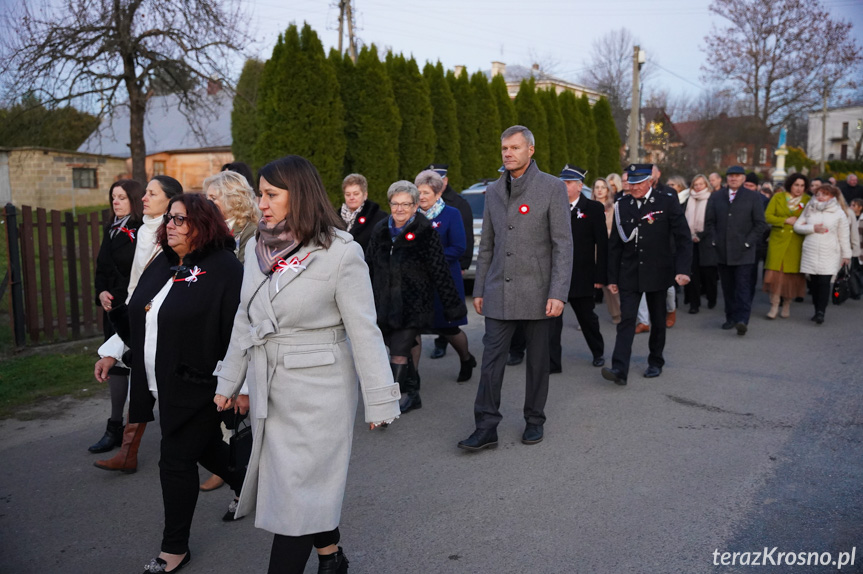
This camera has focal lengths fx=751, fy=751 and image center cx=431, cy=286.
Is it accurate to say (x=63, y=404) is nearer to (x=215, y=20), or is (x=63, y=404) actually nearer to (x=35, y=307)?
(x=35, y=307)

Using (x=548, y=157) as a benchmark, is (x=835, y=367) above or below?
below

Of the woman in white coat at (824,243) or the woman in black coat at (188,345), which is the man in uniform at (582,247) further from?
the woman in black coat at (188,345)

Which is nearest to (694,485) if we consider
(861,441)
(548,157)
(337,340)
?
(861,441)

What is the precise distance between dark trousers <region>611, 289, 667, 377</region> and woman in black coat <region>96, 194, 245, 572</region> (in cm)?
400

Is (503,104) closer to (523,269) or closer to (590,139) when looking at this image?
(590,139)

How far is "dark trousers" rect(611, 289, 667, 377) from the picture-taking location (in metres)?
6.76

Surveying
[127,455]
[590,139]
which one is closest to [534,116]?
[590,139]

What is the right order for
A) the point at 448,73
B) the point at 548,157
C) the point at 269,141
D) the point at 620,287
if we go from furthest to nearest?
1. the point at 548,157
2. the point at 448,73
3. the point at 269,141
4. the point at 620,287

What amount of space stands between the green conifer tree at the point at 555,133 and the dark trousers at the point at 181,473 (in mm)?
21009

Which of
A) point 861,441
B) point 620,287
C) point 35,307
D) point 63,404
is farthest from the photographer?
point 35,307

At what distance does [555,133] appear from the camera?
23.8m

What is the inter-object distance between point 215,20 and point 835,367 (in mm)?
13083

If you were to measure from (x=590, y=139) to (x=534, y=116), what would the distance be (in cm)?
338

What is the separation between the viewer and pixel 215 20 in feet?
50.3
